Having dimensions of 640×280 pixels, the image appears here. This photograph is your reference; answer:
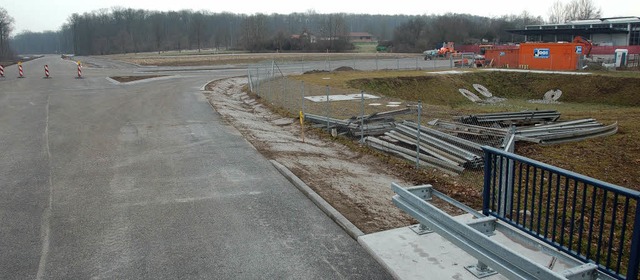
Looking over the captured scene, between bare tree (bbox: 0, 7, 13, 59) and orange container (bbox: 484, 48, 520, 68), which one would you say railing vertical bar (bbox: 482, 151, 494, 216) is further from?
bare tree (bbox: 0, 7, 13, 59)

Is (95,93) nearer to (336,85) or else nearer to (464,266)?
(336,85)

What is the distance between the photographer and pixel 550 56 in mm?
43125

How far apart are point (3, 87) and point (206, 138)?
78.2 ft

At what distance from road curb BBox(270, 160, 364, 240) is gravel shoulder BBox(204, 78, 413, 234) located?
0.11 metres

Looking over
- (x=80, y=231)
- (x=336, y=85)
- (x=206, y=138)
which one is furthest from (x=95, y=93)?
(x=80, y=231)

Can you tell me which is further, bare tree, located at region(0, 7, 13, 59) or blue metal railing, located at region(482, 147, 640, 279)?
bare tree, located at region(0, 7, 13, 59)

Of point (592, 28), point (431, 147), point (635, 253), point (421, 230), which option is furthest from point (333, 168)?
point (592, 28)

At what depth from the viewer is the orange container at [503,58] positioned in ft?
154

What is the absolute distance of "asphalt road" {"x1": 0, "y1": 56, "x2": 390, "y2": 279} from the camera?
5.93m

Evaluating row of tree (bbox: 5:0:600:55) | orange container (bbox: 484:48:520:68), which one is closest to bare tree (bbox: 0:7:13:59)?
row of tree (bbox: 5:0:600:55)

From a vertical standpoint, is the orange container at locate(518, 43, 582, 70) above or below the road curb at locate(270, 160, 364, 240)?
above

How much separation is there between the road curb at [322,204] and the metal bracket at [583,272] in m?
2.76

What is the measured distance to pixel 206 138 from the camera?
14.3 meters

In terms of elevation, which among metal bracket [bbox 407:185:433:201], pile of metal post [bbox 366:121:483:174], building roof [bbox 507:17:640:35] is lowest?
pile of metal post [bbox 366:121:483:174]
